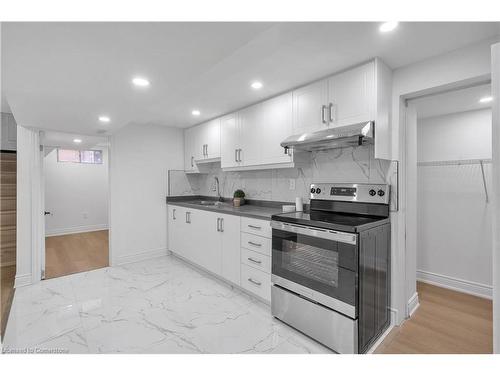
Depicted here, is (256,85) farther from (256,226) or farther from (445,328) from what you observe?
(445,328)

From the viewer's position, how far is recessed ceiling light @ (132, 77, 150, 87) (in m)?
1.69

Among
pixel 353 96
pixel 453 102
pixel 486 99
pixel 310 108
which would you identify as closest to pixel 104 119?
pixel 310 108

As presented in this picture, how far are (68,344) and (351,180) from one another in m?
2.69

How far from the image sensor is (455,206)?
2791mm

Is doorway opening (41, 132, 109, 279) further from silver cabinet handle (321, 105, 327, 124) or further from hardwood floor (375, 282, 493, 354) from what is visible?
hardwood floor (375, 282, 493, 354)

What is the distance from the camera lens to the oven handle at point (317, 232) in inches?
→ 66.9

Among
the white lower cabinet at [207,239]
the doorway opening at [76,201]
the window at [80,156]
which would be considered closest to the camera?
the white lower cabinet at [207,239]

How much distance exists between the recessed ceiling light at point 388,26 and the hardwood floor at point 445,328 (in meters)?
2.21

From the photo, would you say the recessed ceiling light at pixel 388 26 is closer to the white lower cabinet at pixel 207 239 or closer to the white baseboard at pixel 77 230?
the white lower cabinet at pixel 207 239

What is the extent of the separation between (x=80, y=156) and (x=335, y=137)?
605cm

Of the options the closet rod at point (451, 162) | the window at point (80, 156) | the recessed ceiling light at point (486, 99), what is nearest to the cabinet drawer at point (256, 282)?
the closet rod at point (451, 162)

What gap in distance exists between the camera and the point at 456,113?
2.76 m

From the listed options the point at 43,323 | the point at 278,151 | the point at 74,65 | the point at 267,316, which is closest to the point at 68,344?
the point at 43,323
